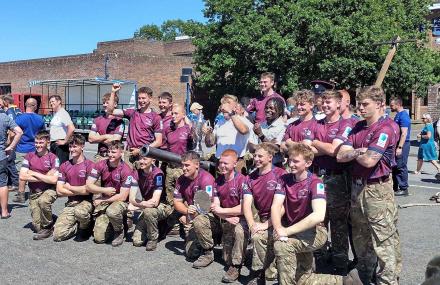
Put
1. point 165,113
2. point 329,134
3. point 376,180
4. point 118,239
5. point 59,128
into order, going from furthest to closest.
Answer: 1. point 59,128
2. point 165,113
3. point 118,239
4. point 329,134
5. point 376,180

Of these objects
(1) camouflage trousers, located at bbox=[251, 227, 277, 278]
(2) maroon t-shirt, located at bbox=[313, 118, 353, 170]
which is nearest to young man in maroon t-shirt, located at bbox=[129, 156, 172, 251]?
(1) camouflage trousers, located at bbox=[251, 227, 277, 278]

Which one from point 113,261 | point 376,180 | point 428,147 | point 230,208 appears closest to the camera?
point 376,180

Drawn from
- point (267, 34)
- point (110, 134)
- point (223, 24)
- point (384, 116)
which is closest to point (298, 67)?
point (267, 34)

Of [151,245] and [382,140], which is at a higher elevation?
[382,140]

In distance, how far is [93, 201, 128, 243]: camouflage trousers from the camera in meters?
6.55

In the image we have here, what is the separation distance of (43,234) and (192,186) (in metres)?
2.32

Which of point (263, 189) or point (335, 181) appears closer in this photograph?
point (263, 189)

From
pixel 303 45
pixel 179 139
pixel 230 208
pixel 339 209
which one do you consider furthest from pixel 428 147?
pixel 303 45

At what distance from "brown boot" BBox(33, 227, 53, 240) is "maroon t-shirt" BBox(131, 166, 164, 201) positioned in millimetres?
1419

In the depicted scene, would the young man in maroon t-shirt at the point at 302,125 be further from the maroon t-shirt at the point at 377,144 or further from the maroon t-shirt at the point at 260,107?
the maroon t-shirt at the point at 260,107

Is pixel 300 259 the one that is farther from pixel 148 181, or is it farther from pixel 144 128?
pixel 144 128

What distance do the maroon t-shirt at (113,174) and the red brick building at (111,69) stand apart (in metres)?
27.1

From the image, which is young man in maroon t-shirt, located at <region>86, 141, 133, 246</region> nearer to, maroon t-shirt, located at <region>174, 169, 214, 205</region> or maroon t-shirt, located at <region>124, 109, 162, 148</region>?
maroon t-shirt, located at <region>124, 109, 162, 148</region>

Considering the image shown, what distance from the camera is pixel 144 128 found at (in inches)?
291
